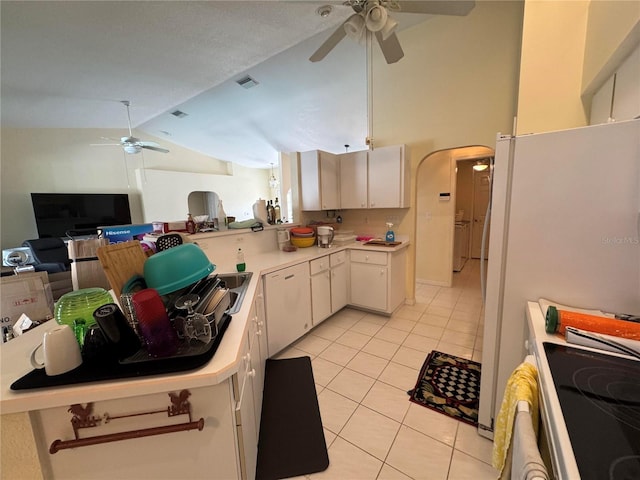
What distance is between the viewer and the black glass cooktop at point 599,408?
515 mm

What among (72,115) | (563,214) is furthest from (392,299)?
(72,115)

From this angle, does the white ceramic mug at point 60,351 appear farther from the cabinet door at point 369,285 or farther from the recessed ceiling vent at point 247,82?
the recessed ceiling vent at point 247,82

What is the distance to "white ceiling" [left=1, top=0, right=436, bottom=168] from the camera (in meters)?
1.98

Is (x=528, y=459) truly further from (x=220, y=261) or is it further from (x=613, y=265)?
(x=220, y=261)

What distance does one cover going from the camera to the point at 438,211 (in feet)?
13.4

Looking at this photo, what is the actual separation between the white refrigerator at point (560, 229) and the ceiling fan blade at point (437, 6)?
41.9 inches

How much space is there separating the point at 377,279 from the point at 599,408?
2293mm

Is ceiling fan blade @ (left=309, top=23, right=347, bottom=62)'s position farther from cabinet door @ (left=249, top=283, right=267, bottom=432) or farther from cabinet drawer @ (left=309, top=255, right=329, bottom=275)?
cabinet door @ (left=249, top=283, right=267, bottom=432)

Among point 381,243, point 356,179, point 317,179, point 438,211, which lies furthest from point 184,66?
point 438,211

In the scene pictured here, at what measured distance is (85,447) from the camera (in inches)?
29.9

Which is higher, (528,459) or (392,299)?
(528,459)

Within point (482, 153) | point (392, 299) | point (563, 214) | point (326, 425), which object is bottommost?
point (326, 425)

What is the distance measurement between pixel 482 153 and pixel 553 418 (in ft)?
14.4

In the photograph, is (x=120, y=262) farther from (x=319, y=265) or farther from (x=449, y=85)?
(x=449, y=85)
